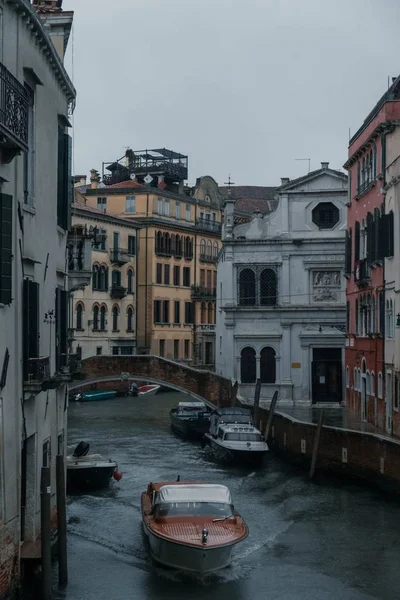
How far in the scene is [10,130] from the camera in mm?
11836

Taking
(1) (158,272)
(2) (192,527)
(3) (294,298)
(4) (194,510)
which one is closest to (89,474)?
(4) (194,510)

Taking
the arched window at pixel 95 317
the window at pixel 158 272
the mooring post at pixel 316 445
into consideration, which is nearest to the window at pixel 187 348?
the window at pixel 158 272

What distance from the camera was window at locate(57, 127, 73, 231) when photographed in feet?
55.7

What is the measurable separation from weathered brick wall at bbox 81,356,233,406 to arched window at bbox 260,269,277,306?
365 cm

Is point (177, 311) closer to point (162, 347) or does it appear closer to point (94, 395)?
point (162, 347)

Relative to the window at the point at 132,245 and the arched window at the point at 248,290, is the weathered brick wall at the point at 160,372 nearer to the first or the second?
the arched window at the point at 248,290

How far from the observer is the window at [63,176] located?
17.0 meters

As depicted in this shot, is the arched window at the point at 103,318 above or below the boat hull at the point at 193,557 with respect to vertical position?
above

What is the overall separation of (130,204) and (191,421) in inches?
1025

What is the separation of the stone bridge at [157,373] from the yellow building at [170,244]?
68.3ft

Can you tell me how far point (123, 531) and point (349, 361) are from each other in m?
16.3

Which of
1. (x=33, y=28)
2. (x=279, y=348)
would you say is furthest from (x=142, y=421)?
(x=33, y=28)

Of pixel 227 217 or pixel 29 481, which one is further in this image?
pixel 227 217

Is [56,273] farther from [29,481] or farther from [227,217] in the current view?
[227,217]
